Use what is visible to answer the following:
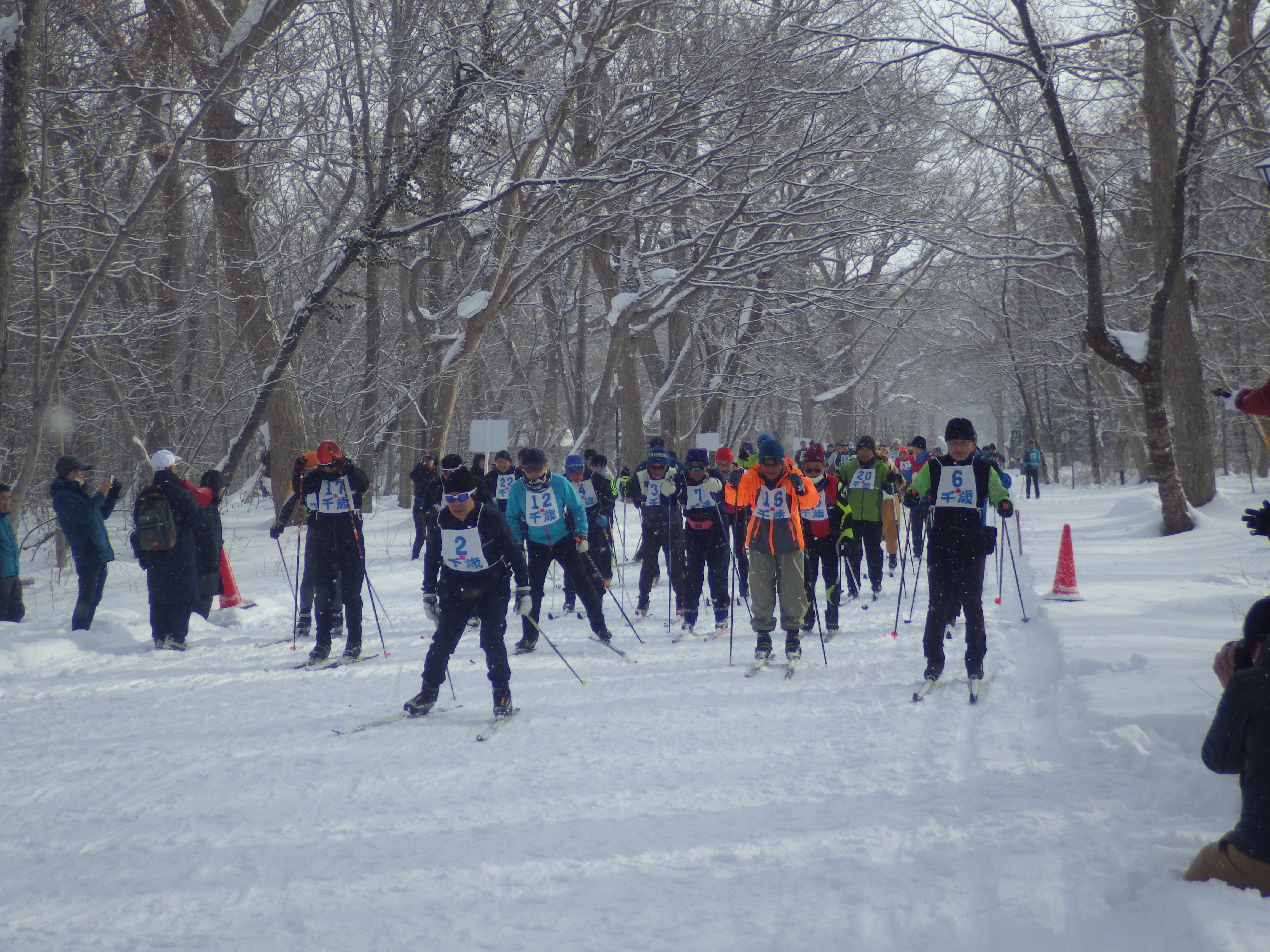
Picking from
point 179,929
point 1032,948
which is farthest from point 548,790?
point 1032,948

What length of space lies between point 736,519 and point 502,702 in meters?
3.18

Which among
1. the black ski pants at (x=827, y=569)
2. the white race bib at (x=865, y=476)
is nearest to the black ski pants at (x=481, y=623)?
the black ski pants at (x=827, y=569)

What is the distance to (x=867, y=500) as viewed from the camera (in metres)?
10.8

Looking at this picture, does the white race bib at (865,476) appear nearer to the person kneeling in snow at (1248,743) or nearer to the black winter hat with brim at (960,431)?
the black winter hat with brim at (960,431)

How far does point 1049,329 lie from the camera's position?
28844mm

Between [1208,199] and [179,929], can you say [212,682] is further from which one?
[1208,199]

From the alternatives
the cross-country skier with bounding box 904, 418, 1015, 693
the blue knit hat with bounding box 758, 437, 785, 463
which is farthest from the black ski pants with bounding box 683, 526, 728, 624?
the cross-country skier with bounding box 904, 418, 1015, 693

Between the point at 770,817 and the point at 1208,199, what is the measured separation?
788 inches

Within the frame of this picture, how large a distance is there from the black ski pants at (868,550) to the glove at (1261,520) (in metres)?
7.61

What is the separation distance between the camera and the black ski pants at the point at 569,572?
8297 mm

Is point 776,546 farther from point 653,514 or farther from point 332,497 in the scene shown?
point 332,497

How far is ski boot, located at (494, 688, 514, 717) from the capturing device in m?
5.98

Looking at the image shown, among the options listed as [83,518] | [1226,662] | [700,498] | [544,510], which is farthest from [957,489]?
[83,518]

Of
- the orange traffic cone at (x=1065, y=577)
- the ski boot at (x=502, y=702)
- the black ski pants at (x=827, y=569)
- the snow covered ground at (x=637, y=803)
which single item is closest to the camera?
the snow covered ground at (x=637, y=803)
